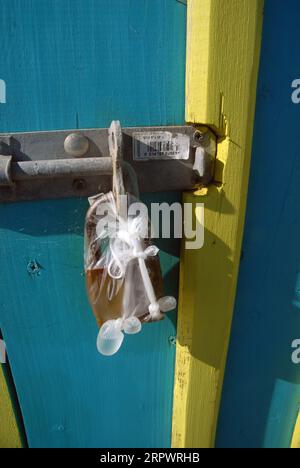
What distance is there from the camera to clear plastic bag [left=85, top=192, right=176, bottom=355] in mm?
467

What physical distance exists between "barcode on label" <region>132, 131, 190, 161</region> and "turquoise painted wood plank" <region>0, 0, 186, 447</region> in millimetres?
28

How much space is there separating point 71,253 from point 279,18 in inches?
20.4

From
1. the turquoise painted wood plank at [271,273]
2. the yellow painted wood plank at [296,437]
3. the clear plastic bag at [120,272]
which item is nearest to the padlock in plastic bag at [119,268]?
the clear plastic bag at [120,272]

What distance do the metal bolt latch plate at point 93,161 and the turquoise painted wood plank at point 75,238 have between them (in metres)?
0.03

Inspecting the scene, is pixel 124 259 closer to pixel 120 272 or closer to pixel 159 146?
pixel 120 272

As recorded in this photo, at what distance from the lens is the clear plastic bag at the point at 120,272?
47cm

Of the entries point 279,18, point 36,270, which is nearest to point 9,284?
point 36,270

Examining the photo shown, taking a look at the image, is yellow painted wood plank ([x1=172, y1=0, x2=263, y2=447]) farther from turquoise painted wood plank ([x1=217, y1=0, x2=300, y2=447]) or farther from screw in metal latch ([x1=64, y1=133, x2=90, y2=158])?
screw in metal latch ([x1=64, y1=133, x2=90, y2=158])

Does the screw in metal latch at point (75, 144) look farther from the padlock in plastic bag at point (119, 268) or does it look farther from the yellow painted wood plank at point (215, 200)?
the yellow painted wood plank at point (215, 200)

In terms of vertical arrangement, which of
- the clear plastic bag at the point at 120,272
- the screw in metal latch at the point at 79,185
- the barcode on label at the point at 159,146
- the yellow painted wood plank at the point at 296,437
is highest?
the barcode on label at the point at 159,146

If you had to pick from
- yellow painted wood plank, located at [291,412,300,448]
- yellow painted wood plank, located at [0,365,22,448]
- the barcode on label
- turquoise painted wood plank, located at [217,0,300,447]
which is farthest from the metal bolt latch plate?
yellow painted wood plank, located at [291,412,300,448]

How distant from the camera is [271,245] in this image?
0.66m

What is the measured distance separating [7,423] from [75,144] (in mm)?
648

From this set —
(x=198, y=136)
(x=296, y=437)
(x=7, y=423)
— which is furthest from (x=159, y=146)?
(x=296, y=437)
